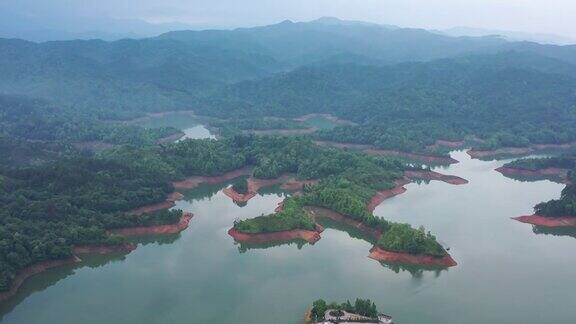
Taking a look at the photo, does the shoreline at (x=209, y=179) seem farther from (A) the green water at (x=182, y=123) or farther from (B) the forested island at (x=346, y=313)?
(A) the green water at (x=182, y=123)

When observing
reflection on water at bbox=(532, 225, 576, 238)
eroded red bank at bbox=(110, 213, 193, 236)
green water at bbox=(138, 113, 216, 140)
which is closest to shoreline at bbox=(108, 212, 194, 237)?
eroded red bank at bbox=(110, 213, 193, 236)

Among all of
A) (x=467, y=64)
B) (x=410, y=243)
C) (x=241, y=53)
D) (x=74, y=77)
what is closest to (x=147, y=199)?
(x=410, y=243)

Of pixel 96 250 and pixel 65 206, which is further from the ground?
pixel 65 206

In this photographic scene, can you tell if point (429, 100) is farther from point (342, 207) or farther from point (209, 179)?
point (342, 207)

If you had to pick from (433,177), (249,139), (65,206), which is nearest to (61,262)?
(65,206)

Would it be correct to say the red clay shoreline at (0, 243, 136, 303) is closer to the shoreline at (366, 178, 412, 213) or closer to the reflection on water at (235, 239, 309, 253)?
the reflection on water at (235, 239, 309, 253)

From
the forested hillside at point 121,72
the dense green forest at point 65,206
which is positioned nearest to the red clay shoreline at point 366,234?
the dense green forest at point 65,206
